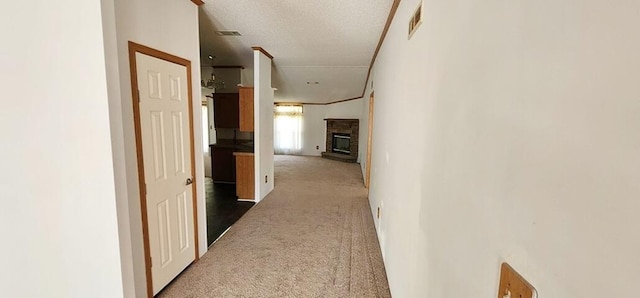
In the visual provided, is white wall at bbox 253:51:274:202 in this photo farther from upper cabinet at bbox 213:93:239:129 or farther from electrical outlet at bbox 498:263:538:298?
electrical outlet at bbox 498:263:538:298

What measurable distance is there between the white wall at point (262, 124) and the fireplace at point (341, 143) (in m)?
4.80

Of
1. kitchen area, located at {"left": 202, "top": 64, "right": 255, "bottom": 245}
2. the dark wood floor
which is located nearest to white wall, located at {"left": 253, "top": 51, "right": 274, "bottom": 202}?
kitchen area, located at {"left": 202, "top": 64, "right": 255, "bottom": 245}

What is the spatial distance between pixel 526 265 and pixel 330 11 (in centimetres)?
266

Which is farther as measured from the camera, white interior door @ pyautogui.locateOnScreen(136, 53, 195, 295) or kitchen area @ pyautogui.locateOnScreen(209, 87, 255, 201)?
kitchen area @ pyautogui.locateOnScreen(209, 87, 255, 201)

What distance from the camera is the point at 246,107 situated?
Answer: 4168mm

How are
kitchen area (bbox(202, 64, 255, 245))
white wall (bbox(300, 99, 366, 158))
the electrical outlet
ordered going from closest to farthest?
the electrical outlet < kitchen area (bbox(202, 64, 255, 245)) < white wall (bbox(300, 99, 366, 158))

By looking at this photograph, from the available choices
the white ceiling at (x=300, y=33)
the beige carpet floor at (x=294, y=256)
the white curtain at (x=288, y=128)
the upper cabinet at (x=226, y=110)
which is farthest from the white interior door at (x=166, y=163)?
the white curtain at (x=288, y=128)

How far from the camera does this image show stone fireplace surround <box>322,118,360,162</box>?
8.82m

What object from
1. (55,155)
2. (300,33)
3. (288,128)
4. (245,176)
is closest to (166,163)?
(55,155)

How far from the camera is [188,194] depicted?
238 centimetres

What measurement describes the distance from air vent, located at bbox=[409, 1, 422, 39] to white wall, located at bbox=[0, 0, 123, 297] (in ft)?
5.73

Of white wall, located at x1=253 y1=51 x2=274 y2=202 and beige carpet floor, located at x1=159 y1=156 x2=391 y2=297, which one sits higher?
white wall, located at x1=253 y1=51 x2=274 y2=202

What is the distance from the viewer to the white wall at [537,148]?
38 cm

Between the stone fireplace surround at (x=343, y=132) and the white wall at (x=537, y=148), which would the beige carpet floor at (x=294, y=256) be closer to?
the white wall at (x=537, y=148)
